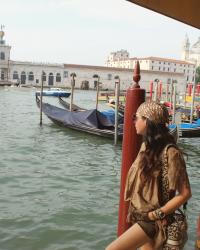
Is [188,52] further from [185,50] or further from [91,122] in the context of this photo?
[91,122]

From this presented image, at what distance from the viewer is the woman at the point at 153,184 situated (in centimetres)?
168

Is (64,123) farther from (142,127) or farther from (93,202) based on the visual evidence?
(142,127)

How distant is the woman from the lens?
66.3 inches

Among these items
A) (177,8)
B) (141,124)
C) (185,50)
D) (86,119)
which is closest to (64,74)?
(185,50)

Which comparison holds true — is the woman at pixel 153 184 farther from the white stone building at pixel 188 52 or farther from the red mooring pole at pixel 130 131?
the white stone building at pixel 188 52

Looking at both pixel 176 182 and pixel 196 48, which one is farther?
pixel 196 48

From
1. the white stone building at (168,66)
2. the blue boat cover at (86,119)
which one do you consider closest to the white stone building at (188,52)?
the white stone building at (168,66)

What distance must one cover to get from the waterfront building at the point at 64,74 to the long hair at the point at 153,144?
2350 inches

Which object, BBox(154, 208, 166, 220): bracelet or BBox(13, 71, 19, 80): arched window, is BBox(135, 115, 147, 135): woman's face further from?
A: BBox(13, 71, 19, 80): arched window

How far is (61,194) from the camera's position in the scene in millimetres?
5348

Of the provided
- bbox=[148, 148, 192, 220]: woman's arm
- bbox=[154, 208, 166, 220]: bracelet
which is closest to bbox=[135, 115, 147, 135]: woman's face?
bbox=[148, 148, 192, 220]: woman's arm

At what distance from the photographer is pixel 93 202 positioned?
16.6 ft

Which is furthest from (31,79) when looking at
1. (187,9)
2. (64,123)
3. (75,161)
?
(187,9)

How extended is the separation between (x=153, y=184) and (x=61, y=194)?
3.74 metres
